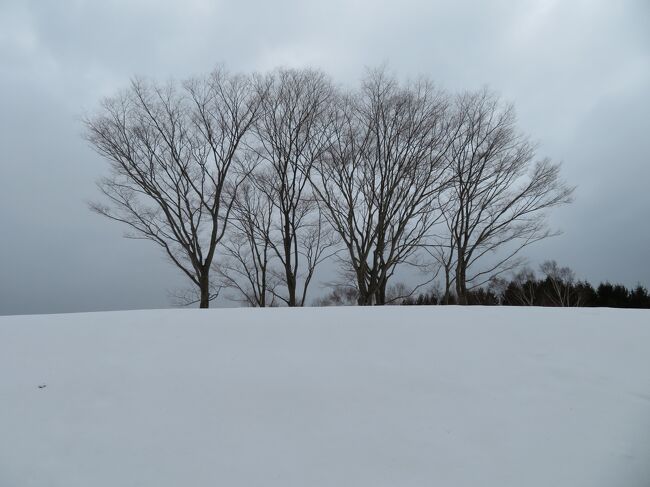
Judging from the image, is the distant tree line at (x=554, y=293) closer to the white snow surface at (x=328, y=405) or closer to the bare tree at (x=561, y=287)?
the bare tree at (x=561, y=287)

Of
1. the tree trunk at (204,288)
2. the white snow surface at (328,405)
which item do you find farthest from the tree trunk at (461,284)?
the white snow surface at (328,405)

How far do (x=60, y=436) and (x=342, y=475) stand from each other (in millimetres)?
1553

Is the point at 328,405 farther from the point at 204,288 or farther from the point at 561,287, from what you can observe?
Result: the point at 561,287

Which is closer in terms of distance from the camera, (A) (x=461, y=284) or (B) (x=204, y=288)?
(B) (x=204, y=288)

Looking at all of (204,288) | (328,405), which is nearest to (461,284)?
(204,288)

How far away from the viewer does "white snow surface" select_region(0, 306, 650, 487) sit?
1702 millimetres

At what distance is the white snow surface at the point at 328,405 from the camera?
5.58 feet

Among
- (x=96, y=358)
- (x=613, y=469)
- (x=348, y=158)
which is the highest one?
(x=348, y=158)

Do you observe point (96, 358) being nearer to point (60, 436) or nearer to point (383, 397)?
point (60, 436)

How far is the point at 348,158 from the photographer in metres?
11.0

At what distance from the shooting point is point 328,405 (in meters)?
2.23

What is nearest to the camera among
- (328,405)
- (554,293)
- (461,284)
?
(328,405)

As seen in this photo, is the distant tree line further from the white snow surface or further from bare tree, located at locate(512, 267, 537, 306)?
the white snow surface

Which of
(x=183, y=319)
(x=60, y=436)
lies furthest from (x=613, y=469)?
(x=183, y=319)
